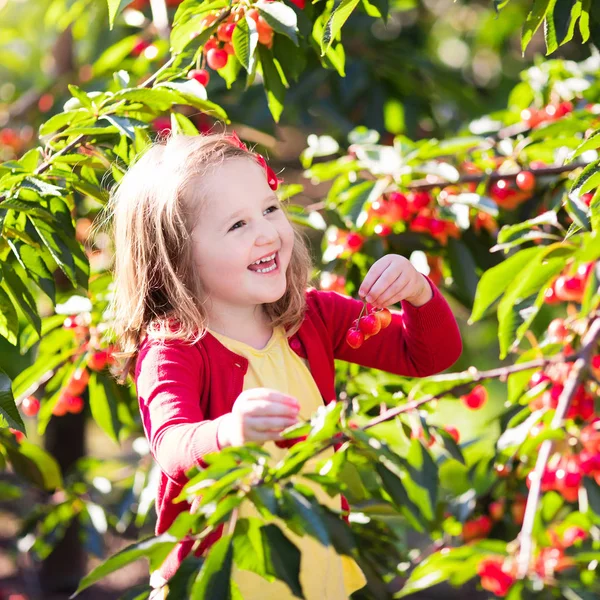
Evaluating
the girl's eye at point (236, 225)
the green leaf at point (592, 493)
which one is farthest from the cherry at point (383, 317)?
the green leaf at point (592, 493)

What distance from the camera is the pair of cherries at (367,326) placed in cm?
163

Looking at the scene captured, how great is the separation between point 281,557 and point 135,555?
0.61ft

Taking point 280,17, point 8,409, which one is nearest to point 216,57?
point 280,17

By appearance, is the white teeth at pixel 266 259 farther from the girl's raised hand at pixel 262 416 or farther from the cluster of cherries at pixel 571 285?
the cluster of cherries at pixel 571 285

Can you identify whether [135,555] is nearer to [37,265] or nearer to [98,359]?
[37,265]

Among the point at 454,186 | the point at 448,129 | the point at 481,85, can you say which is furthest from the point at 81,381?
the point at 481,85

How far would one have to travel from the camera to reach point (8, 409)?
1.58 metres

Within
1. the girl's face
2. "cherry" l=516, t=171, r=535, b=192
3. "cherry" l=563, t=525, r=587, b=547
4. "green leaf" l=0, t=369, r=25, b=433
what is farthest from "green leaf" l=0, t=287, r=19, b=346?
"cherry" l=516, t=171, r=535, b=192

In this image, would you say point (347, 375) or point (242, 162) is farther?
point (347, 375)

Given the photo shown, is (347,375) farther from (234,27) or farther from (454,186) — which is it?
(234,27)

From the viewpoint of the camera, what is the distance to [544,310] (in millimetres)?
3305

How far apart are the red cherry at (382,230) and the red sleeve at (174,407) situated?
2.70ft

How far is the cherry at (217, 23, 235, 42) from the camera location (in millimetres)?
1904

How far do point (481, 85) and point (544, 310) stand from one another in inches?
79.2
